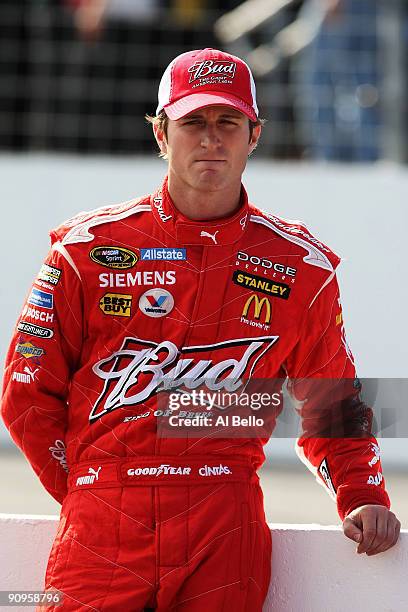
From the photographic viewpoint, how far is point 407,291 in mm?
6590

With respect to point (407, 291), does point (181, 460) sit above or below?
above

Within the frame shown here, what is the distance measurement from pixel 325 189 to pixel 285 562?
4.36 meters

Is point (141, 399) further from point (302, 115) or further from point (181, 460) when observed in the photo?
point (302, 115)

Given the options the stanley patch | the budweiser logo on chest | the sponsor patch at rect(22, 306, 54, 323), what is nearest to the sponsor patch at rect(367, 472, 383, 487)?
the stanley patch

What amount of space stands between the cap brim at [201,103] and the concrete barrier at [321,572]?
101 centimetres

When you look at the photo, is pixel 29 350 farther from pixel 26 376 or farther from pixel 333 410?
pixel 333 410

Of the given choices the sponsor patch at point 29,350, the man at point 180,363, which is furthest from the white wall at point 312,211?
the sponsor patch at point 29,350

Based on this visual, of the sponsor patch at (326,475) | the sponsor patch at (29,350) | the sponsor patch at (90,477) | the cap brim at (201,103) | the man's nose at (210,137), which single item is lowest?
the sponsor patch at (326,475)

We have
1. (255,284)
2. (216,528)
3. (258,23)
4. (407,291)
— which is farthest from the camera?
(258,23)

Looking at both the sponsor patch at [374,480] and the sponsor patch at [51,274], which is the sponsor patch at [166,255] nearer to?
the sponsor patch at [51,274]

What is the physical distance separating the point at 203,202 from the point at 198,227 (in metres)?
0.06

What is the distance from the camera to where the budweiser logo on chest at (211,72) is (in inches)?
102

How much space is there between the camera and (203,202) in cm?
258

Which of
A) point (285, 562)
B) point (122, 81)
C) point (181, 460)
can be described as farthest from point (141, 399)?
point (122, 81)
